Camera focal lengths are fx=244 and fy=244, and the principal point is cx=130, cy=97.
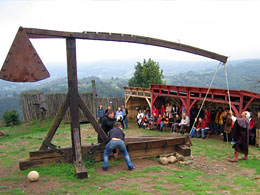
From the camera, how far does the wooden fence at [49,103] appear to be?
63.2 ft

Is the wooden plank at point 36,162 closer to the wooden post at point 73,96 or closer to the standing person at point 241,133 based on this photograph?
the wooden post at point 73,96

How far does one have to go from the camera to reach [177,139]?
7.43 metres

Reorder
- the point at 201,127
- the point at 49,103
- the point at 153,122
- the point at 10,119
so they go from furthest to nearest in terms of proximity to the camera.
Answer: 1. the point at 10,119
2. the point at 49,103
3. the point at 153,122
4. the point at 201,127

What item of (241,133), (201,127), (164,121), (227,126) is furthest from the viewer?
(164,121)

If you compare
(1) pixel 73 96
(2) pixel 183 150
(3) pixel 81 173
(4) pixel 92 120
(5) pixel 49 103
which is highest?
(5) pixel 49 103

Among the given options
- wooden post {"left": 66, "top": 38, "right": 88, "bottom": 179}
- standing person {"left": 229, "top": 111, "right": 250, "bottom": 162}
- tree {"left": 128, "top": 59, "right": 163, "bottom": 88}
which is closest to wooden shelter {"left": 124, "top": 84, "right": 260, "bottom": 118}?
standing person {"left": 229, "top": 111, "right": 250, "bottom": 162}

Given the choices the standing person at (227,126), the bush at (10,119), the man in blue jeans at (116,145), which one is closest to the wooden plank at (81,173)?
the man in blue jeans at (116,145)

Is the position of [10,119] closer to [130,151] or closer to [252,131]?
[130,151]

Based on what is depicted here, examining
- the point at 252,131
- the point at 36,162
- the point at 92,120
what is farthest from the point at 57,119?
the point at 252,131

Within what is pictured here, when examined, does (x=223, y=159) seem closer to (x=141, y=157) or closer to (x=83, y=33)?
(x=141, y=157)

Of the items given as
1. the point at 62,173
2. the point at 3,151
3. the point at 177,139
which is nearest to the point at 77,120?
the point at 62,173

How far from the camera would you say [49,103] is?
→ 19.5m

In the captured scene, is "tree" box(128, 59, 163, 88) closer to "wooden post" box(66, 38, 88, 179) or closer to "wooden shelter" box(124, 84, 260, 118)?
"wooden shelter" box(124, 84, 260, 118)

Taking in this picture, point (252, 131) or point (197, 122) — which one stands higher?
point (197, 122)
